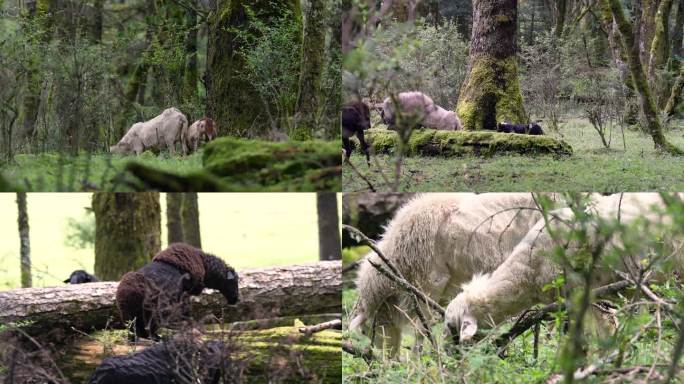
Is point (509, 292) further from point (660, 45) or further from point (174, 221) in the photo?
point (660, 45)

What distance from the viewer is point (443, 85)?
892cm

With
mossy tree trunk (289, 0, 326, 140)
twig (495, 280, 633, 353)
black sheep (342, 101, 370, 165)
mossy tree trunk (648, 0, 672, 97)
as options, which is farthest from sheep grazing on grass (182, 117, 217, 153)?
mossy tree trunk (648, 0, 672, 97)

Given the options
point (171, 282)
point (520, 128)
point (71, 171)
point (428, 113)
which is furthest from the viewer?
point (520, 128)

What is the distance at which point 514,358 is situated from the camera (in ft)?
20.7

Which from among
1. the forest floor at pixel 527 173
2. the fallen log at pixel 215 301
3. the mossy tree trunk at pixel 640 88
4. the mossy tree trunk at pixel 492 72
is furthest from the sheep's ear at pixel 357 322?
the mossy tree trunk at pixel 640 88

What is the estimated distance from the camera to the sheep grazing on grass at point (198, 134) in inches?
342

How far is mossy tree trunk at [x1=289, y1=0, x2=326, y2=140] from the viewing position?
8.58 meters

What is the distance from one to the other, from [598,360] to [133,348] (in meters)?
4.28

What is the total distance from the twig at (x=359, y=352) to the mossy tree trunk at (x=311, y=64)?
2.14m

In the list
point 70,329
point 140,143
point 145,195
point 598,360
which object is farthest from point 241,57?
point 598,360

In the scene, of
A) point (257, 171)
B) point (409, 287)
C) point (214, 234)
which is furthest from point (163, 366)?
point (214, 234)

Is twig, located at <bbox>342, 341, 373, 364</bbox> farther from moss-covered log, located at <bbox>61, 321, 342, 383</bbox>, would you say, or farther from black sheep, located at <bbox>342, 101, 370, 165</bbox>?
black sheep, located at <bbox>342, 101, 370, 165</bbox>

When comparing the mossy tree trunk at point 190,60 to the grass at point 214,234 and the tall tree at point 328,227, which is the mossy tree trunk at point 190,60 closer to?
the grass at point 214,234

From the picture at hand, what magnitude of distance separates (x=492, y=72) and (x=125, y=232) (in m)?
4.87
